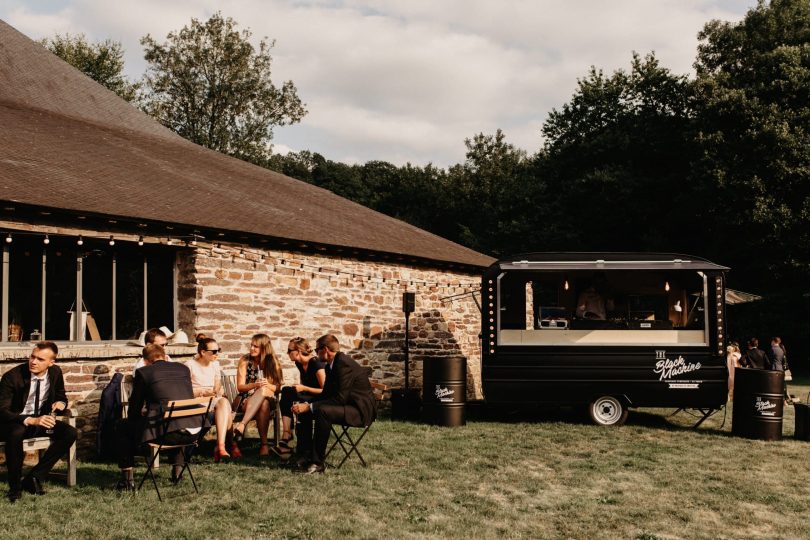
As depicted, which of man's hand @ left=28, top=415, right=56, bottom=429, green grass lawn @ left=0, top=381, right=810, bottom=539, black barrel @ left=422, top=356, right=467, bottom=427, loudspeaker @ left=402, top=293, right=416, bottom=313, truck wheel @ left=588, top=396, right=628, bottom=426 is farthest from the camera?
loudspeaker @ left=402, top=293, right=416, bottom=313

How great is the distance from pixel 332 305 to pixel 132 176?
422cm

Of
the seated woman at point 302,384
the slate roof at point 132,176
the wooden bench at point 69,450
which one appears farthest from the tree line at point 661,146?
the wooden bench at point 69,450

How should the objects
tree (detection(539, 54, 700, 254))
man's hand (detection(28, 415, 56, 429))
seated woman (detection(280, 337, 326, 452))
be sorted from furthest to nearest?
tree (detection(539, 54, 700, 254)) < seated woman (detection(280, 337, 326, 452)) < man's hand (detection(28, 415, 56, 429))

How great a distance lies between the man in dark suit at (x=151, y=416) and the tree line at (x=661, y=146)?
21.7 meters

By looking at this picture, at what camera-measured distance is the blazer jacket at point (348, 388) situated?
26.0 feet

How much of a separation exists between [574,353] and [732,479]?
3.59 metres

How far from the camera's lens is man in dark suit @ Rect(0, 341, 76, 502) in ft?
22.2

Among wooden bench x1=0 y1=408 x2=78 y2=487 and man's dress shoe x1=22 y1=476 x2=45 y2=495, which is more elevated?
wooden bench x1=0 y1=408 x2=78 y2=487

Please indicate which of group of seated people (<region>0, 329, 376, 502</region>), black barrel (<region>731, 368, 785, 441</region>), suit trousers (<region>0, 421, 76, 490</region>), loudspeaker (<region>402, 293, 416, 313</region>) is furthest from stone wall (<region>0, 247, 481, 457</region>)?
black barrel (<region>731, 368, 785, 441</region>)

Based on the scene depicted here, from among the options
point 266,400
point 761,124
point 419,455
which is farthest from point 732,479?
point 761,124

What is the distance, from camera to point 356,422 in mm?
7938

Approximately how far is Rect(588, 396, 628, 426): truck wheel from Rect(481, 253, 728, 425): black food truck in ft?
0.05

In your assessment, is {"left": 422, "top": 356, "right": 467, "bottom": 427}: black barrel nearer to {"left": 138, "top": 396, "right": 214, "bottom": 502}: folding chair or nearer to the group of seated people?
the group of seated people

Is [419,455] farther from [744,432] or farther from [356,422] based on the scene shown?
[744,432]
